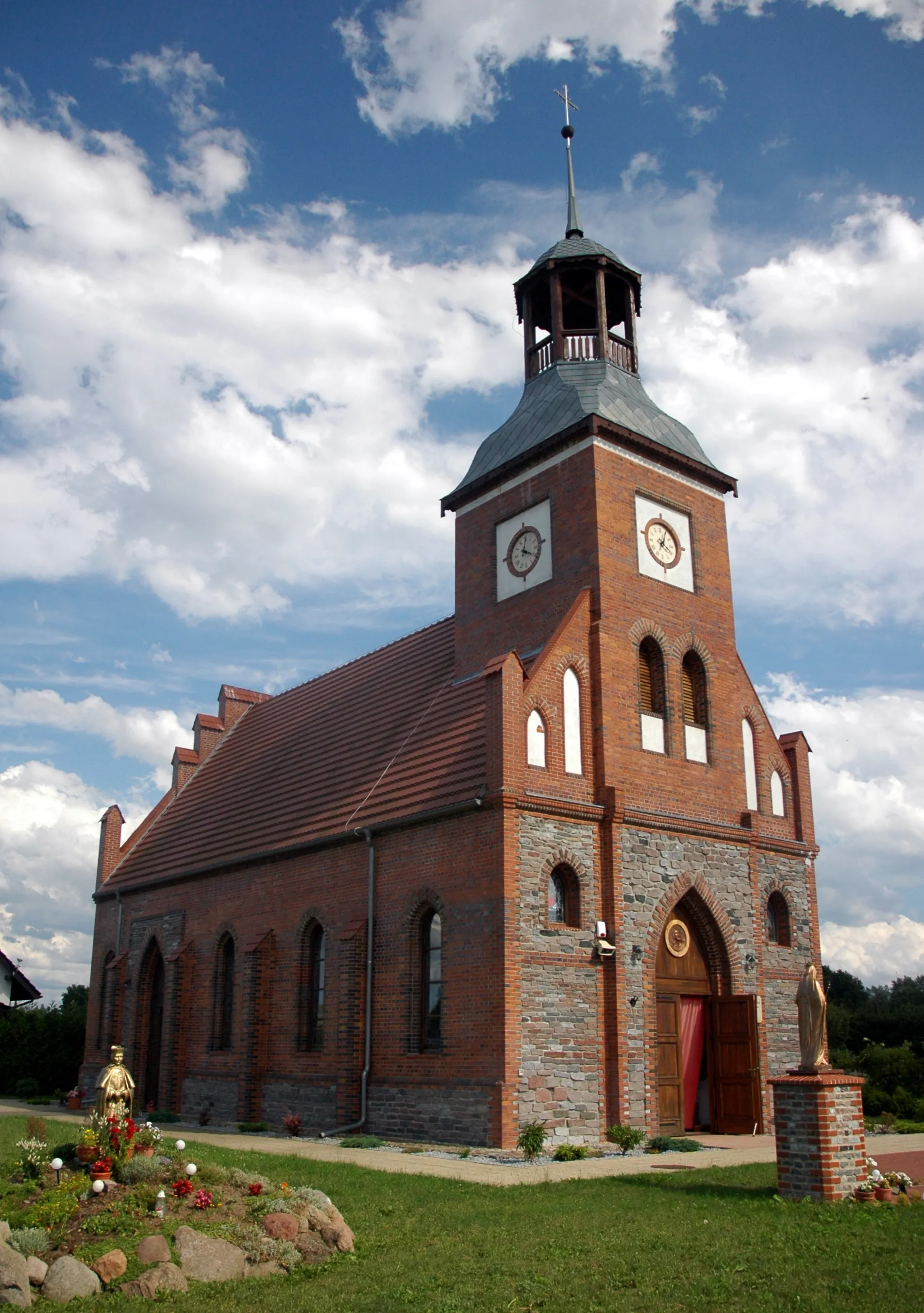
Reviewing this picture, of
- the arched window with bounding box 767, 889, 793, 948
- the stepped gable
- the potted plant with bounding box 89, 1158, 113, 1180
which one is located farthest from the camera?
the arched window with bounding box 767, 889, 793, 948

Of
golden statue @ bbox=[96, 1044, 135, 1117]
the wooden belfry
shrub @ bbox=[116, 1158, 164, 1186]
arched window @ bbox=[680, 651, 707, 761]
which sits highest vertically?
the wooden belfry

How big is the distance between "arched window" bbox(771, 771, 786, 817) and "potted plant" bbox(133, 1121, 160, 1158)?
1519cm

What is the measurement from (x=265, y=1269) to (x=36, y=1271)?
179 cm

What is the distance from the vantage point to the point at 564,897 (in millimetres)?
19250

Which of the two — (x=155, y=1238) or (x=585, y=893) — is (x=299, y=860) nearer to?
(x=585, y=893)

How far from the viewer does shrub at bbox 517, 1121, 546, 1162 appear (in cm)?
1638

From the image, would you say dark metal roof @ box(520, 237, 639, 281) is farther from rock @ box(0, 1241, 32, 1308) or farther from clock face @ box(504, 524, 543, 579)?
rock @ box(0, 1241, 32, 1308)

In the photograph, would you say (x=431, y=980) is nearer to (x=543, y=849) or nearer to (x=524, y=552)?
(x=543, y=849)

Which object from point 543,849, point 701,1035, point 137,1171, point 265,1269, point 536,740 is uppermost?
point 536,740

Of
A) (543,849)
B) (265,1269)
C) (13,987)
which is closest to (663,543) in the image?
(543,849)

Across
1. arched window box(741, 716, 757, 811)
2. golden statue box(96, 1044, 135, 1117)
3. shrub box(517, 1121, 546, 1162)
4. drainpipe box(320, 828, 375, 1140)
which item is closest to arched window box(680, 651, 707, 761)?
arched window box(741, 716, 757, 811)

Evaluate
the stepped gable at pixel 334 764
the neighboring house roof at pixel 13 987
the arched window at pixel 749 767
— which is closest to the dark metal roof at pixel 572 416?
the stepped gable at pixel 334 764

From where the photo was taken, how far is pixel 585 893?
19172 mm

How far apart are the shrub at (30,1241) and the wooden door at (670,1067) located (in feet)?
40.1
